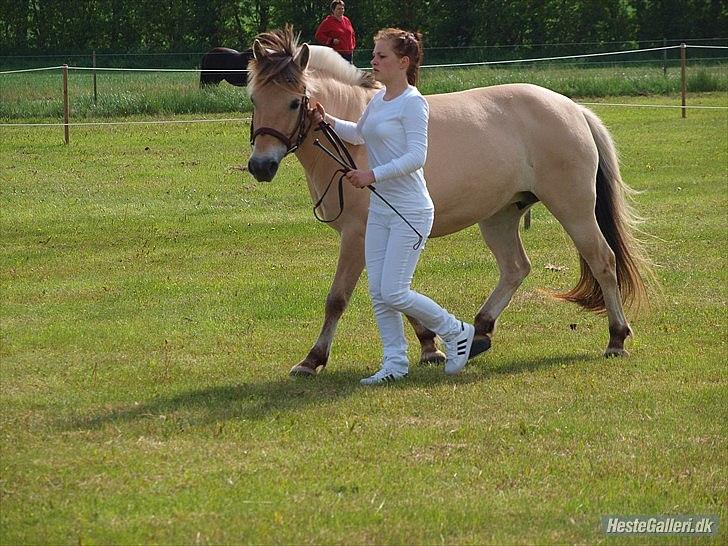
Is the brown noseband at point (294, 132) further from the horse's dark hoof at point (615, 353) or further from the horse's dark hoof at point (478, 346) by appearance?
the horse's dark hoof at point (615, 353)

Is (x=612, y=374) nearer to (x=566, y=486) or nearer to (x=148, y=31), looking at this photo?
(x=566, y=486)

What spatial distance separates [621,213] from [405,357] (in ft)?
7.16

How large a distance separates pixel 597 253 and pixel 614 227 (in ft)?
1.10

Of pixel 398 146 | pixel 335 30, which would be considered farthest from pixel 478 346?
pixel 335 30

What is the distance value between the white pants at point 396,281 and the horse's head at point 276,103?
0.64 m

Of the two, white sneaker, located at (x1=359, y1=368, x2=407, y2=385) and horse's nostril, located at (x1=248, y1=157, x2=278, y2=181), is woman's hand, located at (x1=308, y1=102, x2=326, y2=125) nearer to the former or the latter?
horse's nostril, located at (x1=248, y1=157, x2=278, y2=181)

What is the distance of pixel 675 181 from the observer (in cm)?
1661

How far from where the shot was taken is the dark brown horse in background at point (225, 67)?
75.5 ft

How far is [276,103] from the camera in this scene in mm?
7129

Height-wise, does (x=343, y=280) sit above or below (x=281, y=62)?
below

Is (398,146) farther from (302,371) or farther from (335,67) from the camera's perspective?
(302,371)

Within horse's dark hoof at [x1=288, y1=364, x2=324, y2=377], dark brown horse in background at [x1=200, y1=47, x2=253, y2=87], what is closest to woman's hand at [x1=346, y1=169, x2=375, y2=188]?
horse's dark hoof at [x1=288, y1=364, x2=324, y2=377]

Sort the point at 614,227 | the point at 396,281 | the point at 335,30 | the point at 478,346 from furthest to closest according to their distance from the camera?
the point at 335,30 < the point at 614,227 < the point at 478,346 < the point at 396,281

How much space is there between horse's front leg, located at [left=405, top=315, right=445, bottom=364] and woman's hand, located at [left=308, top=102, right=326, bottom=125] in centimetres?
141
